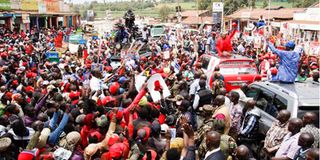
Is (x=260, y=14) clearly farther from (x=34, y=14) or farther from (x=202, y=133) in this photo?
(x=202, y=133)

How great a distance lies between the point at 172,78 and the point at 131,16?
11782mm

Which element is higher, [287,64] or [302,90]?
[287,64]

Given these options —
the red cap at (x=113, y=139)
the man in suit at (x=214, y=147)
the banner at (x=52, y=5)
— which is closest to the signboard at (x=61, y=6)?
the banner at (x=52, y=5)

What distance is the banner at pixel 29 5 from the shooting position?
38.0m

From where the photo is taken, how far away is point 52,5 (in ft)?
162

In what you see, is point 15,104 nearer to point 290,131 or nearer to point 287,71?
point 290,131

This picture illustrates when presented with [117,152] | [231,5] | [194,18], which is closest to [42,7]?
[194,18]

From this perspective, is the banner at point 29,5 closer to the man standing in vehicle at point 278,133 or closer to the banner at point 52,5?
the banner at point 52,5

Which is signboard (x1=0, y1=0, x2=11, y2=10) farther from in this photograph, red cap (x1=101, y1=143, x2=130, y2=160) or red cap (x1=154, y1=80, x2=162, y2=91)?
red cap (x1=101, y1=143, x2=130, y2=160)

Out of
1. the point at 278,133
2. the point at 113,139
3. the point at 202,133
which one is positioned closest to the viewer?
the point at 113,139

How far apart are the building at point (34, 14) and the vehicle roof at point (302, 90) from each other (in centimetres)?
2816

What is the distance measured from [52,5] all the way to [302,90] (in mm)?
47214

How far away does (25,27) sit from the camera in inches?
1447

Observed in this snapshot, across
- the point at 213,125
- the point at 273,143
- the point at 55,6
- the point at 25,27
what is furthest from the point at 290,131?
the point at 55,6
